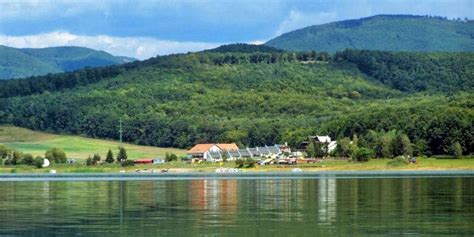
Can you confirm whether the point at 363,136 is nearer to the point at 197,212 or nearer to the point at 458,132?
the point at 458,132

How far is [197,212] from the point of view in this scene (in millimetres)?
47281

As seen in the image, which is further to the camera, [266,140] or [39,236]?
[266,140]

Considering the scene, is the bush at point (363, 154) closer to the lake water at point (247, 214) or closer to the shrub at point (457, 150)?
the shrub at point (457, 150)

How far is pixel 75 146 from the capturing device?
18600cm

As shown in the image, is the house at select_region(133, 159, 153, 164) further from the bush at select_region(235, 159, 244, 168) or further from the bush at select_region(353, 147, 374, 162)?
the bush at select_region(353, 147, 374, 162)

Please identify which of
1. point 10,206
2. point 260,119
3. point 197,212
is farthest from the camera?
point 260,119

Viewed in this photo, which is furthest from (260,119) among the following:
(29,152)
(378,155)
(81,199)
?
(81,199)

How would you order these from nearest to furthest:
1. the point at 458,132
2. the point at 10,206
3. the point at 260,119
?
the point at 10,206
the point at 458,132
the point at 260,119

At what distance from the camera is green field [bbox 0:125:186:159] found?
574ft

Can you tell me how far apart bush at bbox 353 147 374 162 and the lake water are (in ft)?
230

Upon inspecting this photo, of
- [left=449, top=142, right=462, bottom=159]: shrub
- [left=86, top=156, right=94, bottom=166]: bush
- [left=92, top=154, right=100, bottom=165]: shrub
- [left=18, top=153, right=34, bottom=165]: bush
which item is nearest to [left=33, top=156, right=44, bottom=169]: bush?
[left=18, top=153, right=34, bottom=165]: bush

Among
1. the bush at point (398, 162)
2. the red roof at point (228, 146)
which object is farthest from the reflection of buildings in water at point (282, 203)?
the red roof at point (228, 146)

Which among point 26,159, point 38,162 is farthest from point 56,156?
point 38,162

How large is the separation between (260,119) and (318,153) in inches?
1929
